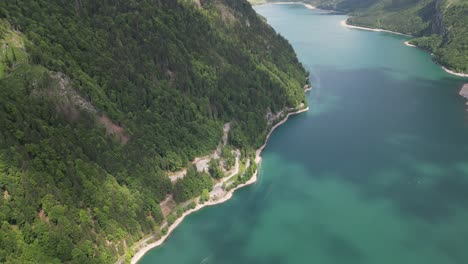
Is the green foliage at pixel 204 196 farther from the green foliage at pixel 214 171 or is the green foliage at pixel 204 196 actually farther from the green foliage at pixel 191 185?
the green foliage at pixel 214 171

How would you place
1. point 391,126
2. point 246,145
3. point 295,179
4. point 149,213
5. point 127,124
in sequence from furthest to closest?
point 391,126, point 246,145, point 295,179, point 127,124, point 149,213

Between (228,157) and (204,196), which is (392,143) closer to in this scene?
(228,157)

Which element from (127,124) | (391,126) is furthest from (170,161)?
(391,126)

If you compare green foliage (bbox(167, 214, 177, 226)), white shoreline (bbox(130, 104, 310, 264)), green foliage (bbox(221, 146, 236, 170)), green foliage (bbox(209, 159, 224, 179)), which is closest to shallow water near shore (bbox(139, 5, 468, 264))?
white shoreline (bbox(130, 104, 310, 264))

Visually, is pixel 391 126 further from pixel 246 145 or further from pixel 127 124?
pixel 127 124

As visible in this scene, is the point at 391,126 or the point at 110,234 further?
the point at 391,126

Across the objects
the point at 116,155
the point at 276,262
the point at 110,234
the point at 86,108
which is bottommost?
the point at 276,262

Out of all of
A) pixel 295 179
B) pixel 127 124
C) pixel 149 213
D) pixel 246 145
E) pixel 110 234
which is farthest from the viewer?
pixel 246 145
